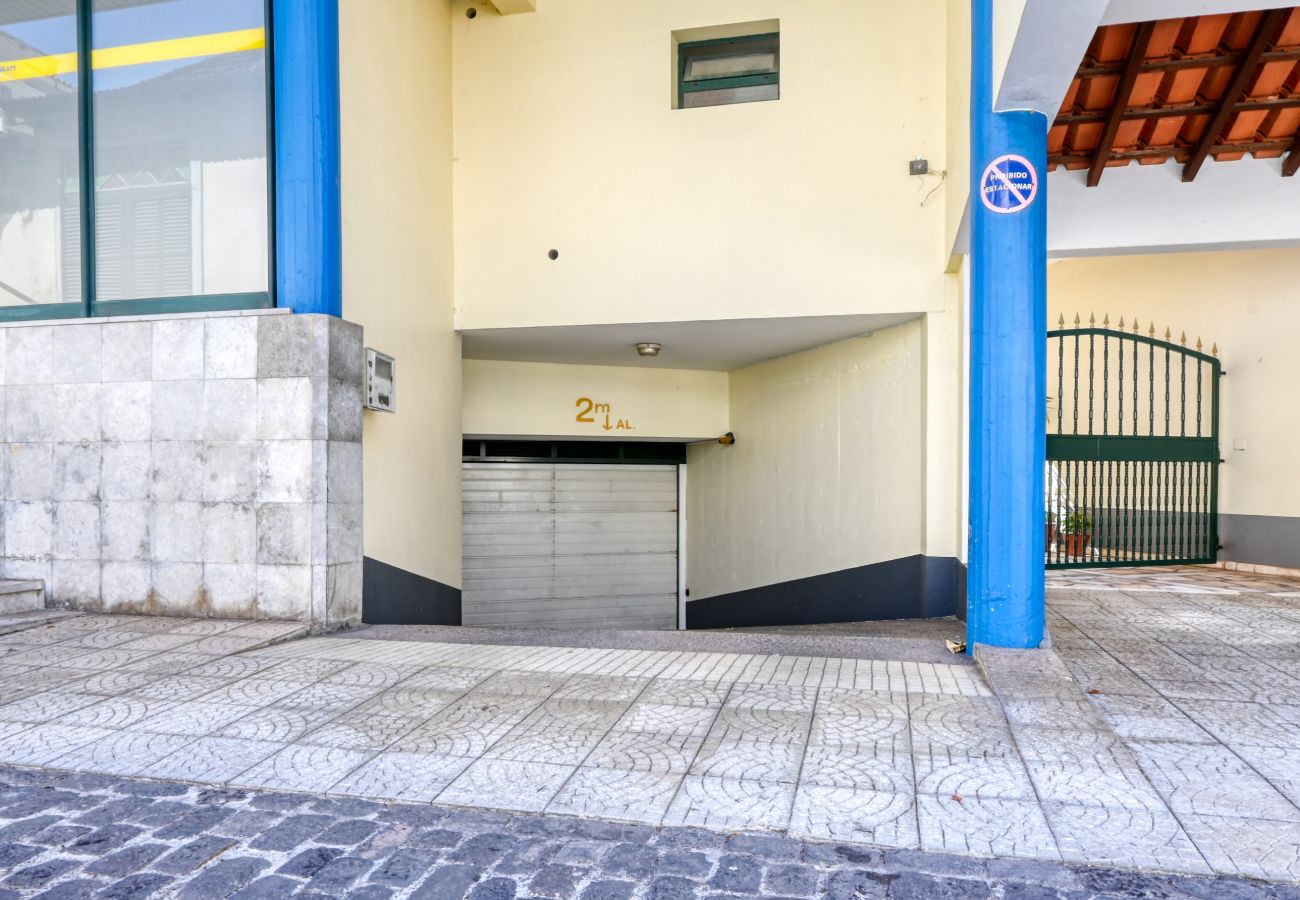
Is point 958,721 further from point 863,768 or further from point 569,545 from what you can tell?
point 569,545

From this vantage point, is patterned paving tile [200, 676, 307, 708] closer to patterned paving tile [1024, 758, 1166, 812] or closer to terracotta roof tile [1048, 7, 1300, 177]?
patterned paving tile [1024, 758, 1166, 812]

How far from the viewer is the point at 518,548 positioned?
11828 mm

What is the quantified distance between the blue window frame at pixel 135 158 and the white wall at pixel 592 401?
415cm

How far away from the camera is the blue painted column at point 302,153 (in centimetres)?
618

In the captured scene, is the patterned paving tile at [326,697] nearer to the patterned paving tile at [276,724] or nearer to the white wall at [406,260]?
the patterned paving tile at [276,724]

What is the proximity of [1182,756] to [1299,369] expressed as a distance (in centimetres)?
766

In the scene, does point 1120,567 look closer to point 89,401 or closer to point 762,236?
point 762,236

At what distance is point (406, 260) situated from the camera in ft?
24.8

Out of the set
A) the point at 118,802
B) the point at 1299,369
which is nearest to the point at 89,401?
the point at 118,802

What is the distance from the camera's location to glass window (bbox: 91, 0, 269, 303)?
6430mm

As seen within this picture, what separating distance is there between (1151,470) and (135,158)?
32.7 feet

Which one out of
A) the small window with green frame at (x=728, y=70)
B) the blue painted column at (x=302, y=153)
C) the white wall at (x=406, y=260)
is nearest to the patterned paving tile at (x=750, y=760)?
the white wall at (x=406, y=260)

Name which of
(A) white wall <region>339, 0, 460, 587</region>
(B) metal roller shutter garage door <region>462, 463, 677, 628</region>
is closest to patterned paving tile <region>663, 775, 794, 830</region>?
(A) white wall <region>339, 0, 460, 587</region>

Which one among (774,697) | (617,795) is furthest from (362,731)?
(774,697)
